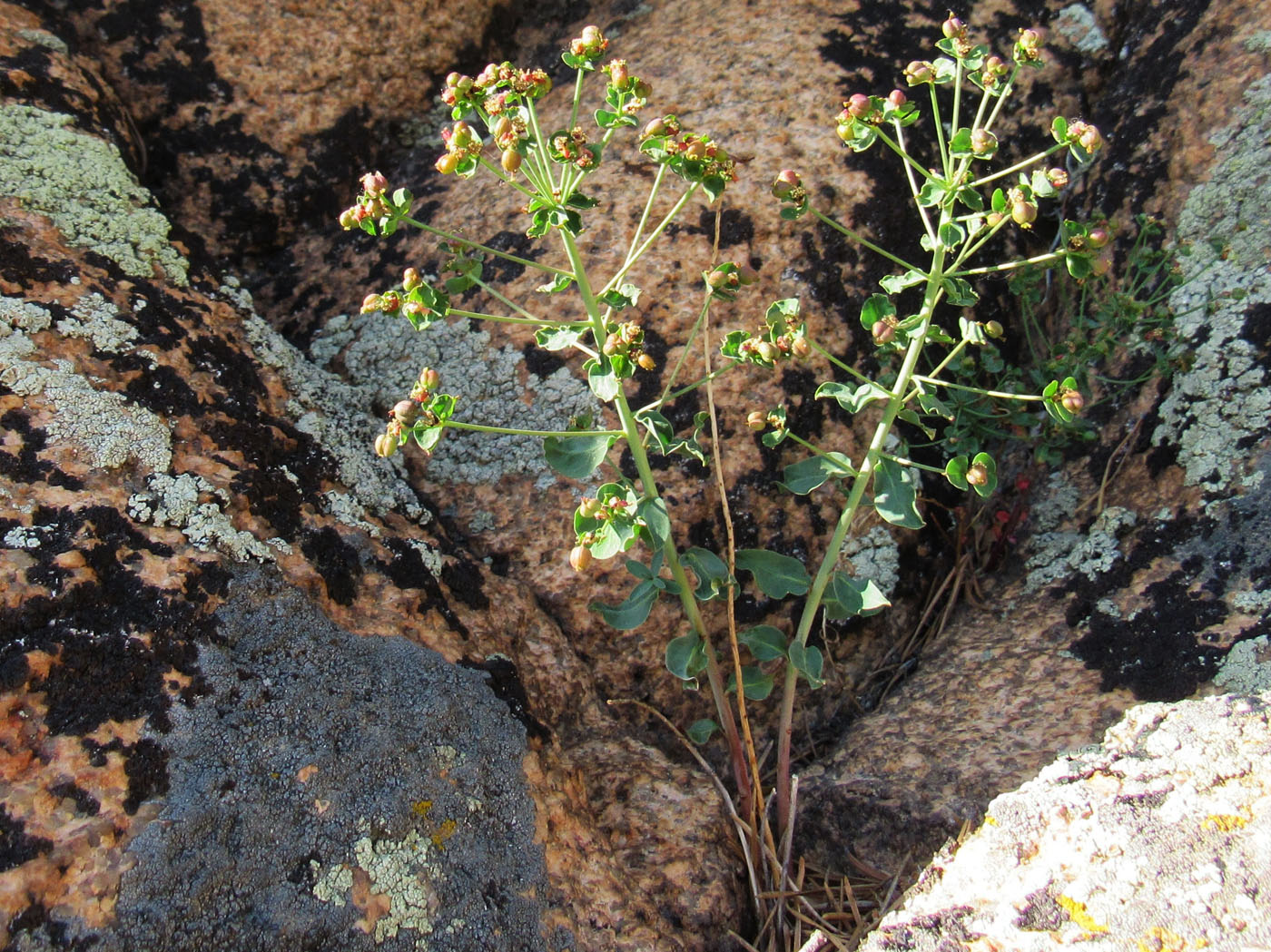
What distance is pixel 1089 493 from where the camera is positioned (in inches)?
108

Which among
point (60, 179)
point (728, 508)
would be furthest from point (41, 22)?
point (728, 508)

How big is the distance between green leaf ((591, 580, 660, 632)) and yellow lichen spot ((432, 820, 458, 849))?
1.94 feet

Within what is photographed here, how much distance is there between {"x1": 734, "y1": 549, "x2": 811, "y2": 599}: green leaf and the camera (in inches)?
88.5

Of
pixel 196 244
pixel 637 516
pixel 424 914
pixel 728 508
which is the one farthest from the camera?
pixel 196 244

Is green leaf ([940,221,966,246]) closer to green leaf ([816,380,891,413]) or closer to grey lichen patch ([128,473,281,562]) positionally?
green leaf ([816,380,891,413])

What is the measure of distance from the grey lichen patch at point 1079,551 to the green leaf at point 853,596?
2.40ft

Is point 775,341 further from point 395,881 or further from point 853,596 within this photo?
point 395,881

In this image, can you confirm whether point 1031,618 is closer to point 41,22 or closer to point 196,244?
point 196,244

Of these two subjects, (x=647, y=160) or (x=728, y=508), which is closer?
(x=728, y=508)

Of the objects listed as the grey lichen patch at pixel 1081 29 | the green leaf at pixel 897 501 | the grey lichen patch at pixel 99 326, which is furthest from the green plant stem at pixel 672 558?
the grey lichen patch at pixel 1081 29

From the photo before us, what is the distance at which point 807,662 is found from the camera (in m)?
2.19

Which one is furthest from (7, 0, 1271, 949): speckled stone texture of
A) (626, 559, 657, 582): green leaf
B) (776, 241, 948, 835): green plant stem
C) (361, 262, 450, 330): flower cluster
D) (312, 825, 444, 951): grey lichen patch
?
(361, 262, 450, 330): flower cluster

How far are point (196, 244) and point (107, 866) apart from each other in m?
1.90

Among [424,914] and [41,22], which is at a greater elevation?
[41,22]
